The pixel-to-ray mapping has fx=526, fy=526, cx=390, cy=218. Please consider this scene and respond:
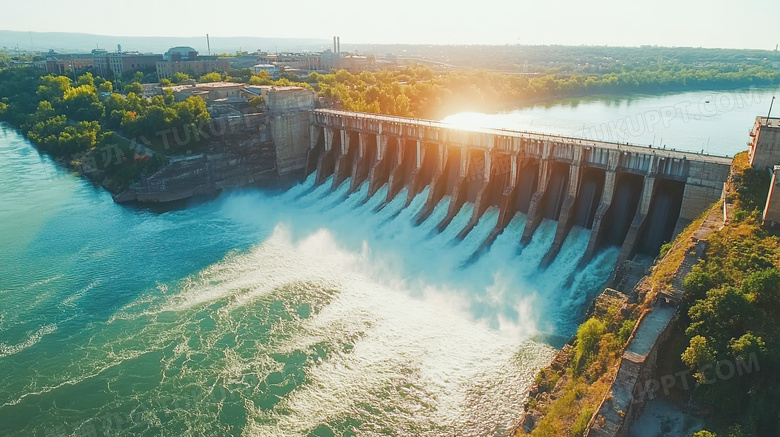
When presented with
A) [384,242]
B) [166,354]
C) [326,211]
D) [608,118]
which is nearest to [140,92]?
[326,211]

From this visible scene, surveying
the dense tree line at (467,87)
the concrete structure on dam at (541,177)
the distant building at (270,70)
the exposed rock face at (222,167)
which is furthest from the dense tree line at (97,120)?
the distant building at (270,70)

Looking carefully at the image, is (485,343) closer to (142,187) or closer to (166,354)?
(166,354)

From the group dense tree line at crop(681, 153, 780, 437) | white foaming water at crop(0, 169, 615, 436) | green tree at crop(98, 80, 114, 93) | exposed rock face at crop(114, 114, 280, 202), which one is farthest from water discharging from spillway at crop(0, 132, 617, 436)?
green tree at crop(98, 80, 114, 93)

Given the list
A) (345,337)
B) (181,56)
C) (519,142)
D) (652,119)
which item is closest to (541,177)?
(519,142)

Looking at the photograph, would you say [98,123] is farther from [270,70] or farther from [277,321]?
[277,321]

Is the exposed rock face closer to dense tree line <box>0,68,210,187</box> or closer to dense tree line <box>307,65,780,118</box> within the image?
dense tree line <box>0,68,210,187</box>

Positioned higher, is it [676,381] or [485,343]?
[676,381]

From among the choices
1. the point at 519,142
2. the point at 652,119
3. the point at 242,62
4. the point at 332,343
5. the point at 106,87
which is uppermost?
the point at 242,62
